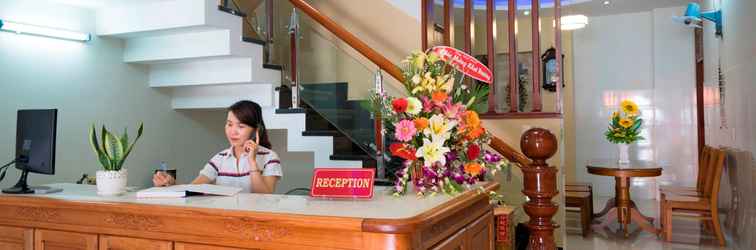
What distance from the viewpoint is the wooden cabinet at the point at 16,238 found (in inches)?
77.1

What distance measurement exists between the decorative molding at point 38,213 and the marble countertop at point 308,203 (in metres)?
0.05

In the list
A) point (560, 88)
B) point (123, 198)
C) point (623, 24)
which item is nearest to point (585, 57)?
point (623, 24)

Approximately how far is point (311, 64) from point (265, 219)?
3.05m

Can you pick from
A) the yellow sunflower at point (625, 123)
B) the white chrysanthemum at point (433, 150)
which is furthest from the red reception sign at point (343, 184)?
the yellow sunflower at point (625, 123)

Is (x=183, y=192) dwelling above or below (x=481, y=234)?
above

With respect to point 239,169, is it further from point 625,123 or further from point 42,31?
point 625,123

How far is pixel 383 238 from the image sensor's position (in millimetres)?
1331

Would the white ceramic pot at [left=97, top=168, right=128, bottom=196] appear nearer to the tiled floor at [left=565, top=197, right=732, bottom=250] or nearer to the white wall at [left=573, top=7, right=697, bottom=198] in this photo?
the tiled floor at [left=565, top=197, right=732, bottom=250]

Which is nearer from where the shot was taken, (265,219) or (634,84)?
(265,219)

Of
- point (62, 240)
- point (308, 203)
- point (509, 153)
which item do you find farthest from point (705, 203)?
point (62, 240)

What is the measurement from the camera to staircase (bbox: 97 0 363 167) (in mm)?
3977

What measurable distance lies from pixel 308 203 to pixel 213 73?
3050 millimetres

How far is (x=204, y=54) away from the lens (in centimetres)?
412

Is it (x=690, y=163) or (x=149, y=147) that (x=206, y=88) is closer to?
(x=149, y=147)
